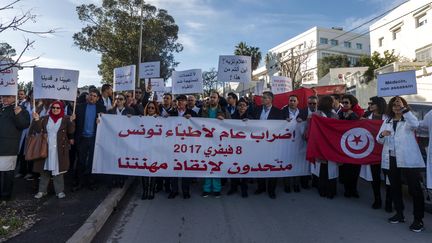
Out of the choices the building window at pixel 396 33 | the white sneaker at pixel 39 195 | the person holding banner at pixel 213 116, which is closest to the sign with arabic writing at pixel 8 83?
the white sneaker at pixel 39 195

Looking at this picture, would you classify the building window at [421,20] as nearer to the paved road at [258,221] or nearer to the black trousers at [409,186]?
the paved road at [258,221]

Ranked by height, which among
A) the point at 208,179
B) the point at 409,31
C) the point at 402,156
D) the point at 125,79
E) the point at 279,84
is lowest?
the point at 208,179

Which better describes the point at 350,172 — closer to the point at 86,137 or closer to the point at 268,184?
the point at 268,184

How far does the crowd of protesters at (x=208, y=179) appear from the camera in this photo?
5.46 metres

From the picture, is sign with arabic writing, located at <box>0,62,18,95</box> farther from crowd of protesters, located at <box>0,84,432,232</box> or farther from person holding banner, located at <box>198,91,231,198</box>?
Result: person holding banner, located at <box>198,91,231,198</box>

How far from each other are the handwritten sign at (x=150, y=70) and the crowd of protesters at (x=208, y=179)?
4.58 metres

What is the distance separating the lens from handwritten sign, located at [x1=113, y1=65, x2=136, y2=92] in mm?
9344

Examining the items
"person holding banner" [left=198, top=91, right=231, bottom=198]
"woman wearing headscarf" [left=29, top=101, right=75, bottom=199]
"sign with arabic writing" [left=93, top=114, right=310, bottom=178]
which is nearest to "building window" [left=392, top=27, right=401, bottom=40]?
"sign with arabic writing" [left=93, top=114, right=310, bottom=178]

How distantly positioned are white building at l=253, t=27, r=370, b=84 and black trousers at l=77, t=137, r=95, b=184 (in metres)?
53.3

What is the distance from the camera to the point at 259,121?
24.4ft

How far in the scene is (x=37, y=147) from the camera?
21.5 feet

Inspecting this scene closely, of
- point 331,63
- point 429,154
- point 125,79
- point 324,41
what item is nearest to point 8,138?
point 125,79

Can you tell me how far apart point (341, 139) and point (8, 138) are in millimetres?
5775

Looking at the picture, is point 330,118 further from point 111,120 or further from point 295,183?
point 111,120
